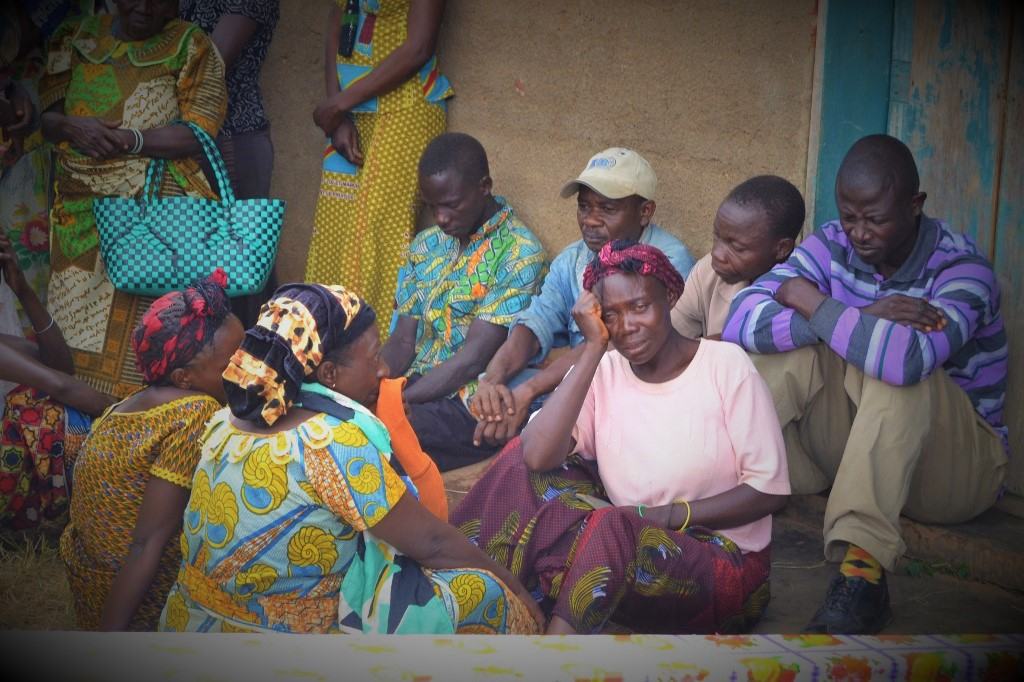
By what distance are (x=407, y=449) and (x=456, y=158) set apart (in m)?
1.95

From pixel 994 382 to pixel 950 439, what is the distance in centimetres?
31

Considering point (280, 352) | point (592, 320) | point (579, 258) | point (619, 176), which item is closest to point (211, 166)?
point (579, 258)

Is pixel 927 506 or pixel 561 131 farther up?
pixel 561 131

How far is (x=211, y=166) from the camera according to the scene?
4438 millimetres

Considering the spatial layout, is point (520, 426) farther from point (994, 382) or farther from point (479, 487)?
point (994, 382)

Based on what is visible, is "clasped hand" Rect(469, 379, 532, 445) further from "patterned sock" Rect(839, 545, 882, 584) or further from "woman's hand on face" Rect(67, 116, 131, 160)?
"woman's hand on face" Rect(67, 116, 131, 160)

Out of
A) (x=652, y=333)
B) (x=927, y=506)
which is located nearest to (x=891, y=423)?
(x=927, y=506)

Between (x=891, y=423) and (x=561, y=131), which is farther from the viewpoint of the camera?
(x=561, y=131)

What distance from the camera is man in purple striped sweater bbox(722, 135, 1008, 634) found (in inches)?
121

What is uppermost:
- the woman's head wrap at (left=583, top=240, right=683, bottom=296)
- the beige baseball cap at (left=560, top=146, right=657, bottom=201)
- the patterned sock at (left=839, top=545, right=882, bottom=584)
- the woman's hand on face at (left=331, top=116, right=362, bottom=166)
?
the woman's hand on face at (left=331, top=116, right=362, bottom=166)

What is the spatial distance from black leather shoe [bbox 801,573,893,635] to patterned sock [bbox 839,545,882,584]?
1 cm

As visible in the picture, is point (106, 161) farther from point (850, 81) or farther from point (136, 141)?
point (850, 81)

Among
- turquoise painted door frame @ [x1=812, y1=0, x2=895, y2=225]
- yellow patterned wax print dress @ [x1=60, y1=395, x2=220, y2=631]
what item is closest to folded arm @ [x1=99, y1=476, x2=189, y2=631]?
yellow patterned wax print dress @ [x1=60, y1=395, x2=220, y2=631]

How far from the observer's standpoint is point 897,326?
10.4 feet
